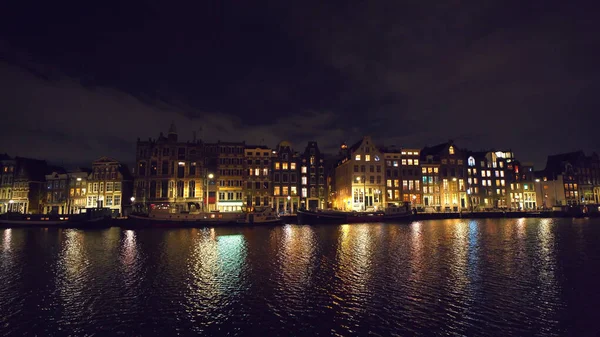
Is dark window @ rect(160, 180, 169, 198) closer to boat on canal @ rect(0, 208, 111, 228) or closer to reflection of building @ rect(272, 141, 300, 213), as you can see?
boat on canal @ rect(0, 208, 111, 228)

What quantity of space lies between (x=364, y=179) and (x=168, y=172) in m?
56.2

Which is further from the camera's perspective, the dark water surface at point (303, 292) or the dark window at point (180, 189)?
the dark window at point (180, 189)

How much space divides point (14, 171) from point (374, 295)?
126641 mm

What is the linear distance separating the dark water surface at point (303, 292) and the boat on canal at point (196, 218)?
107 ft

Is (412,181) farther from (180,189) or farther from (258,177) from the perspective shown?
(180,189)

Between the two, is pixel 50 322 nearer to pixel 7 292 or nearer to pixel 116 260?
pixel 7 292

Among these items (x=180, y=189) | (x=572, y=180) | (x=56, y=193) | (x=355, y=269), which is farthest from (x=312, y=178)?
(x=572, y=180)

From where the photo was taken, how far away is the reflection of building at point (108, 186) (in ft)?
313

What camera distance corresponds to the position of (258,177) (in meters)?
96.4

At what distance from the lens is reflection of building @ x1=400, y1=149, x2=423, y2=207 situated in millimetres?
108312

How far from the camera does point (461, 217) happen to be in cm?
9831

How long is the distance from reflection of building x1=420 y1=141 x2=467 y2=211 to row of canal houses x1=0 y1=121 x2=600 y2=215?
33cm

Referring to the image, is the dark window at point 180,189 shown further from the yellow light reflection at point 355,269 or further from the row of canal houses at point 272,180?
the yellow light reflection at point 355,269

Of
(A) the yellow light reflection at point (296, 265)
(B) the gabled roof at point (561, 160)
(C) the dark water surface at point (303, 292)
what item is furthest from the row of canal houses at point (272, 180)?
(C) the dark water surface at point (303, 292)
